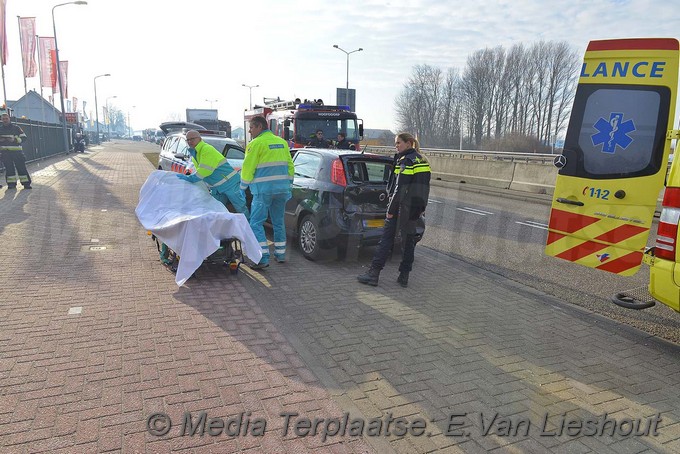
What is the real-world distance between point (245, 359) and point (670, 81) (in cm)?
428

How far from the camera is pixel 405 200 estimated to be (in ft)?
17.9

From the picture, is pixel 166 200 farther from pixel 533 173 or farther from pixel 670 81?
pixel 533 173

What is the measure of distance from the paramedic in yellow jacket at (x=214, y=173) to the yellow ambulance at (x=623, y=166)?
421cm

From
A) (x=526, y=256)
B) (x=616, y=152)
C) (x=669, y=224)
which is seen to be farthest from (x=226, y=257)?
(x=526, y=256)

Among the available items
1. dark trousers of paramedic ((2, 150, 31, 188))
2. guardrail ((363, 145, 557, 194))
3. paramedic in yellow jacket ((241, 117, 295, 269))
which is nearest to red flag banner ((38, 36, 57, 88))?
dark trousers of paramedic ((2, 150, 31, 188))

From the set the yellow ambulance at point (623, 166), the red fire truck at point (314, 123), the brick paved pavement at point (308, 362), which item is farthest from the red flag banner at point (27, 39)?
the yellow ambulance at point (623, 166)

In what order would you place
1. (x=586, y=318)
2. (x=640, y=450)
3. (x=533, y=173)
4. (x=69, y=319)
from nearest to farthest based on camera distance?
1. (x=640, y=450)
2. (x=69, y=319)
3. (x=586, y=318)
4. (x=533, y=173)

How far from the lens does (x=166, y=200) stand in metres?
5.93

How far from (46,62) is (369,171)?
34513mm

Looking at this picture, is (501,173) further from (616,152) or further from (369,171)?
(616,152)

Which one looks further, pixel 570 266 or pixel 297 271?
pixel 570 266

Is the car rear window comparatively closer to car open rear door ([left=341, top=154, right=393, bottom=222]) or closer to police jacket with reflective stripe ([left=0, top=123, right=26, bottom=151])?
car open rear door ([left=341, top=154, right=393, bottom=222])

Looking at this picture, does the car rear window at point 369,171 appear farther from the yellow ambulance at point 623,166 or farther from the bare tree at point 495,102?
the bare tree at point 495,102

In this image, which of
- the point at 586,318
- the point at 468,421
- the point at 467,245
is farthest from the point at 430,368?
the point at 467,245
